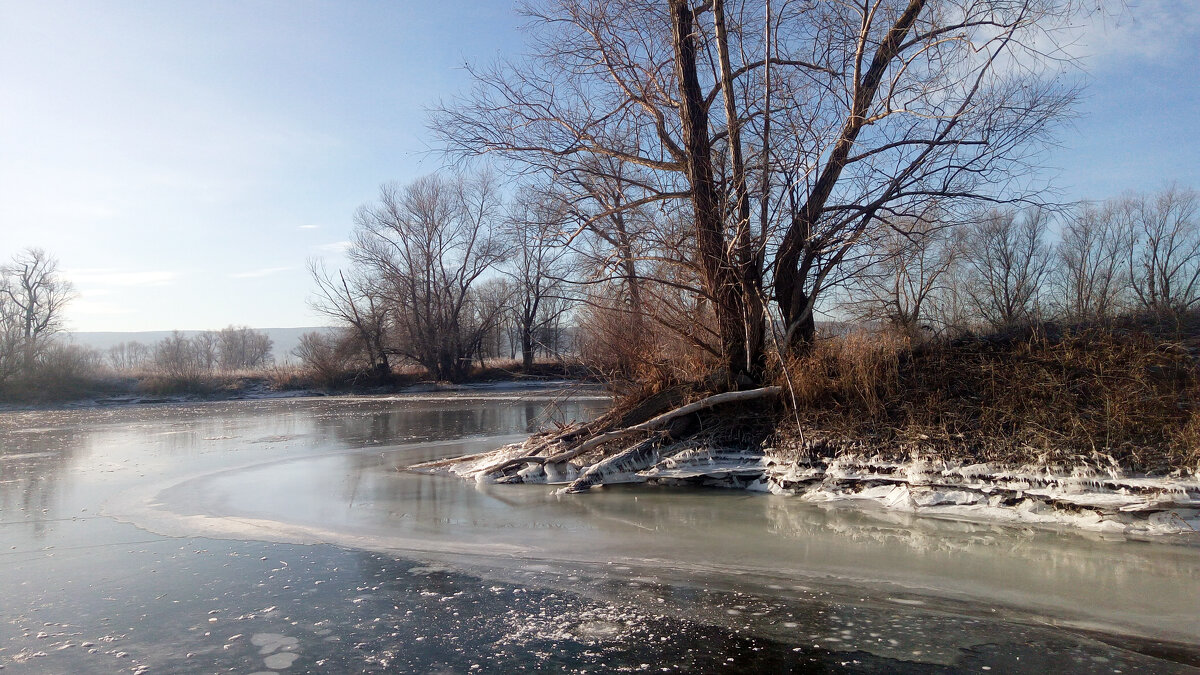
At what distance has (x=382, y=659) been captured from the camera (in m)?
3.99

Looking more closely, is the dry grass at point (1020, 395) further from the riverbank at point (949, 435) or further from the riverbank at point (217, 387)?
the riverbank at point (217, 387)

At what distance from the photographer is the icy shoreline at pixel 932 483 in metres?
6.23

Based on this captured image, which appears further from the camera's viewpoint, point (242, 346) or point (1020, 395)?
point (242, 346)

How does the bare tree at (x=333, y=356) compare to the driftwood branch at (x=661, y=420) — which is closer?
the driftwood branch at (x=661, y=420)

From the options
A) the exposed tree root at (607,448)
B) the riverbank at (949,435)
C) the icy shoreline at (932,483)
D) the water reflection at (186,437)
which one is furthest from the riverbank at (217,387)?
the icy shoreline at (932,483)

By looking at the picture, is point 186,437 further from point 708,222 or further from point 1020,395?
point 1020,395

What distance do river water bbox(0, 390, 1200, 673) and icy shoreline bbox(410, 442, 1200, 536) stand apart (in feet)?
1.00

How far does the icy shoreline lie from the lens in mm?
6227

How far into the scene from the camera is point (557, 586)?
527 centimetres

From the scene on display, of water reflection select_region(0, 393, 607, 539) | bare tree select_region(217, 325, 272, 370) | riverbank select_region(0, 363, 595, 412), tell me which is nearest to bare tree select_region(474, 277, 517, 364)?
riverbank select_region(0, 363, 595, 412)

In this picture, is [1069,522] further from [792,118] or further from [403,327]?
[403,327]

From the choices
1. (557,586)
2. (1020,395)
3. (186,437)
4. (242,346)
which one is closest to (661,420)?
(1020,395)

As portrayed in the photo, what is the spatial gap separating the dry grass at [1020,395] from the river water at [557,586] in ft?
3.16

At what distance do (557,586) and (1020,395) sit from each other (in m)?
5.56
